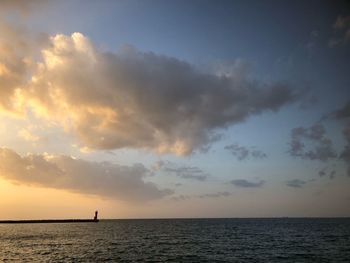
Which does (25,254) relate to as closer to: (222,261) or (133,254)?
(133,254)

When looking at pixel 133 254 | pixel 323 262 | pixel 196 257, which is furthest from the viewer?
pixel 133 254

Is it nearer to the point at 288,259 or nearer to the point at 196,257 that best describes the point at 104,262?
the point at 196,257

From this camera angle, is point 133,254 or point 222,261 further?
point 133,254

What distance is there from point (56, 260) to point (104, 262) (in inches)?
313

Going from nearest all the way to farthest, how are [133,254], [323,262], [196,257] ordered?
[323,262], [196,257], [133,254]

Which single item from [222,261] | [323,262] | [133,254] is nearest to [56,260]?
[133,254]

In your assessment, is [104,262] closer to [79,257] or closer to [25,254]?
[79,257]

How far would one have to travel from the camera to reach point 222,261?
4622 centimetres

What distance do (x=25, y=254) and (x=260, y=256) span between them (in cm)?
3823

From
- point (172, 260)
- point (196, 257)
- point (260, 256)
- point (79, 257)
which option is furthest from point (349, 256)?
point (79, 257)

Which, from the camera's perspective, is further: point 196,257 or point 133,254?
point 133,254

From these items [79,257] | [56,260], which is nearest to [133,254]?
[79,257]

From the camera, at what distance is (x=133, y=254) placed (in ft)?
173

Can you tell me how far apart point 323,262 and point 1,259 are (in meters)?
46.5
